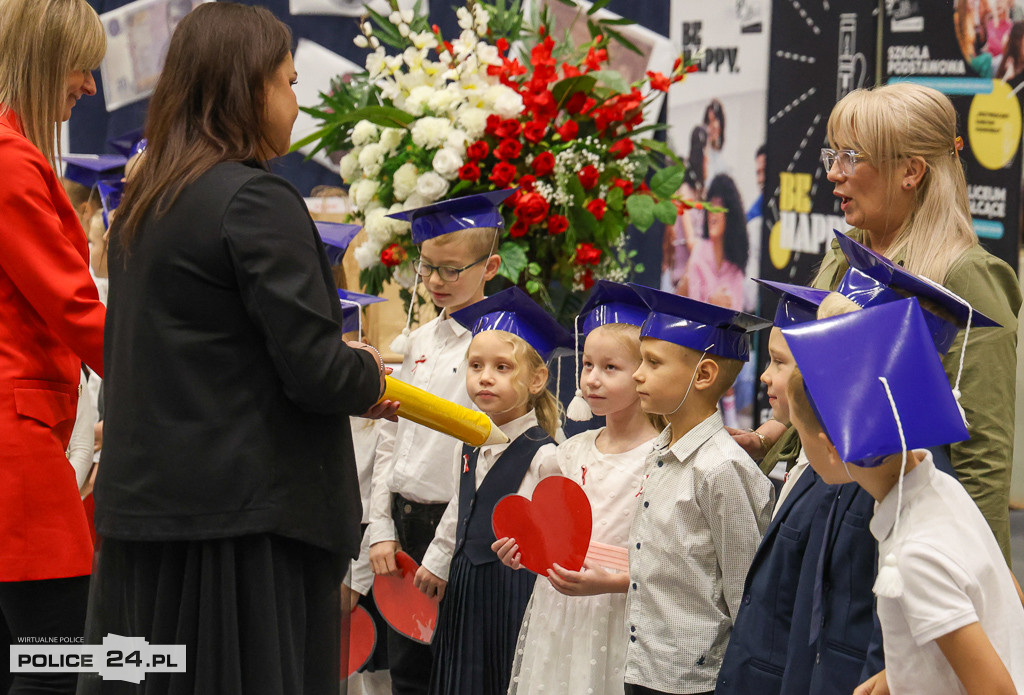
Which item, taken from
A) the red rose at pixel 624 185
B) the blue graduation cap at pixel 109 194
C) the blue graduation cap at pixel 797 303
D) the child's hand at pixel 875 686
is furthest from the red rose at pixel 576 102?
the child's hand at pixel 875 686

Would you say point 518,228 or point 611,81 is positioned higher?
point 611,81

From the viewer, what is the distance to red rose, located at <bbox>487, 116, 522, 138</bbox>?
280 cm

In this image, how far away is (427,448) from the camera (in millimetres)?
2809

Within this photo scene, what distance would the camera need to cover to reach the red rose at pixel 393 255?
2.98 metres

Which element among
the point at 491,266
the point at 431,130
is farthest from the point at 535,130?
the point at 491,266

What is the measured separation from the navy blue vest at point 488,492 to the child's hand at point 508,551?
0.76ft

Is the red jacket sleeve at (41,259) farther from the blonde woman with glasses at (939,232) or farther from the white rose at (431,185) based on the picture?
the blonde woman with glasses at (939,232)

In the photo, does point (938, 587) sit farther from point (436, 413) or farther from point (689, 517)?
point (436, 413)

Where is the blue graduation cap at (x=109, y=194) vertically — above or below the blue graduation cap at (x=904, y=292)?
above

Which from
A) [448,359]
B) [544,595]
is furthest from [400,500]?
A: [544,595]

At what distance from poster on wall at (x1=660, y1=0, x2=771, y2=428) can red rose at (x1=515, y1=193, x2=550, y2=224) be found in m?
2.04

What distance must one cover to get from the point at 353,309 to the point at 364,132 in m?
0.51

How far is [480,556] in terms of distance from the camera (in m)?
2.51

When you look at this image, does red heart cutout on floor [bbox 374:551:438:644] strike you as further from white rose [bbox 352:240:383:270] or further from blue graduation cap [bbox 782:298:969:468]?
blue graduation cap [bbox 782:298:969:468]
